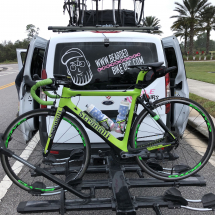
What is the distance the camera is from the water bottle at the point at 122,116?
254cm

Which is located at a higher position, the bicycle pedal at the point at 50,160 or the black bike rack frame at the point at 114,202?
the bicycle pedal at the point at 50,160

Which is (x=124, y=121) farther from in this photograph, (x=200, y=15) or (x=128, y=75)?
(x=200, y=15)

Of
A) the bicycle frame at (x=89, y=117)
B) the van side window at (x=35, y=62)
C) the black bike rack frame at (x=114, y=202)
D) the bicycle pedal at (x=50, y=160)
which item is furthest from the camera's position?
the van side window at (x=35, y=62)

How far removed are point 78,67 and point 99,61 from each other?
30 centimetres

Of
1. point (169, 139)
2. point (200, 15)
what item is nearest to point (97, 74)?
point (169, 139)

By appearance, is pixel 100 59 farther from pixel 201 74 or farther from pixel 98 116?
pixel 201 74

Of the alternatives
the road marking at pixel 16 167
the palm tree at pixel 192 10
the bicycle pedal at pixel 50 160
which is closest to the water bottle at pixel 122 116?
the bicycle pedal at pixel 50 160

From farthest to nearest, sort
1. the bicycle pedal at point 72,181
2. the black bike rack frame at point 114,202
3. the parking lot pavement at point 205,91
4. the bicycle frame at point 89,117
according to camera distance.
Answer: the parking lot pavement at point 205,91, the bicycle pedal at point 72,181, the bicycle frame at point 89,117, the black bike rack frame at point 114,202

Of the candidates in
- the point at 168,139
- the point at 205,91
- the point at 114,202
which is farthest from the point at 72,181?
the point at 205,91

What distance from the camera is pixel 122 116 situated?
2568mm

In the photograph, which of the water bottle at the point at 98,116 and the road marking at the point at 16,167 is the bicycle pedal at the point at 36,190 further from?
the water bottle at the point at 98,116

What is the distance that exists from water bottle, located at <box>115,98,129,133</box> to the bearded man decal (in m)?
0.76

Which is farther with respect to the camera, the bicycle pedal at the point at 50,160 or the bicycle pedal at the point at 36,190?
the bicycle pedal at the point at 50,160

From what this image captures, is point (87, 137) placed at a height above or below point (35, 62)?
below
